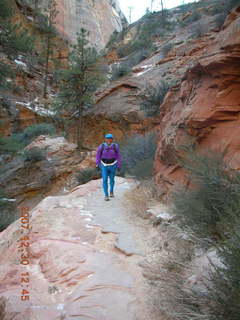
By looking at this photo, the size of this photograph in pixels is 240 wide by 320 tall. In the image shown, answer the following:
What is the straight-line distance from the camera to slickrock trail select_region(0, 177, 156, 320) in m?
2.60

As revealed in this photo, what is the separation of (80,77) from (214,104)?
47.4 feet

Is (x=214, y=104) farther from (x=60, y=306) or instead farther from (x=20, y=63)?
(x=20, y=63)

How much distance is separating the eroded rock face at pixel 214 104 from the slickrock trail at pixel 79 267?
5.20ft

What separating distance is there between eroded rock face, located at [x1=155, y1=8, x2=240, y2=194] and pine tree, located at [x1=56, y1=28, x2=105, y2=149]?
12555 millimetres

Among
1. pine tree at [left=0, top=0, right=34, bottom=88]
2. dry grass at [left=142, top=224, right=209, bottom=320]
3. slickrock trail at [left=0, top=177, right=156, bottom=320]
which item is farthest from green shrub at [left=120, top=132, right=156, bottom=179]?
pine tree at [left=0, top=0, right=34, bottom=88]

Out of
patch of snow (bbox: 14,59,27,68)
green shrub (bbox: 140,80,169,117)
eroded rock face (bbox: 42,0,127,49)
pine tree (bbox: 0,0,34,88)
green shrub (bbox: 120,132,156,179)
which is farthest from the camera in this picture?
eroded rock face (bbox: 42,0,127,49)

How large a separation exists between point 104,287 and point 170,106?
17.0 ft

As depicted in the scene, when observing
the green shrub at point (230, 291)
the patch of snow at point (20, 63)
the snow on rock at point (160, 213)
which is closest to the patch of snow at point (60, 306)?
the green shrub at point (230, 291)

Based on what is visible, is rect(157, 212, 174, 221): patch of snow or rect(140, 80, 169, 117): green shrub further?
rect(140, 80, 169, 117): green shrub

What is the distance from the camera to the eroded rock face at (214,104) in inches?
165

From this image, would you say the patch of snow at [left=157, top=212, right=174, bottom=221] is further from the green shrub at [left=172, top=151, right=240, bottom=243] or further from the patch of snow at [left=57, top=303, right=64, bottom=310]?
the patch of snow at [left=57, top=303, right=64, bottom=310]

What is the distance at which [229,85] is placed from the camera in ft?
14.5

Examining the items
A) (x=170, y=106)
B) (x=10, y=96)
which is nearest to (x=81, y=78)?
(x=10, y=96)

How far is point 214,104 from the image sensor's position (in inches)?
177
